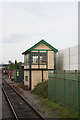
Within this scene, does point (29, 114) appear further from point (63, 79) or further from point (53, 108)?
point (63, 79)

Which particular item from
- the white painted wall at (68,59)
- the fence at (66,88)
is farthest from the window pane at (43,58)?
the fence at (66,88)

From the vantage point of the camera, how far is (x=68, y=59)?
2553cm

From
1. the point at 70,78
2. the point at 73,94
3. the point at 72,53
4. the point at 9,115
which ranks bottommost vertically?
the point at 9,115

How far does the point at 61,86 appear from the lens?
16094 millimetres

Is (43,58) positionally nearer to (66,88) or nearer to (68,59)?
(68,59)

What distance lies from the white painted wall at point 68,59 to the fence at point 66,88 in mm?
3407

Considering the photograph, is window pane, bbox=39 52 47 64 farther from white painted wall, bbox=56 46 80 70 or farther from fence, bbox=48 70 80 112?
fence, bbox=48 70 80 112

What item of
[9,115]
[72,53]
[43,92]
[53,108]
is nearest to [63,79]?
[53,108]

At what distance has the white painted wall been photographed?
22120mm

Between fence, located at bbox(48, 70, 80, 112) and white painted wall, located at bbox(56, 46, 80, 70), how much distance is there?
3.41 metres

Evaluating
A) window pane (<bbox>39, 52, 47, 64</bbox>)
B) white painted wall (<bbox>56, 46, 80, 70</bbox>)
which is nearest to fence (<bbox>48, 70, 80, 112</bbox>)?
white painted wall (<bbox>56, 46, 80, 70</bbox>)

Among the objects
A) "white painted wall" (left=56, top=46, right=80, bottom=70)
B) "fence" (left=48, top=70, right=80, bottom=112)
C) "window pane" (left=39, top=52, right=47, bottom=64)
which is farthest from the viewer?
"window pane" (left=39, top=52, right=47, bottom=64)

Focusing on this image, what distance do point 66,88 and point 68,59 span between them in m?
10.8

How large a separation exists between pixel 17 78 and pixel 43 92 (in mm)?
25187
